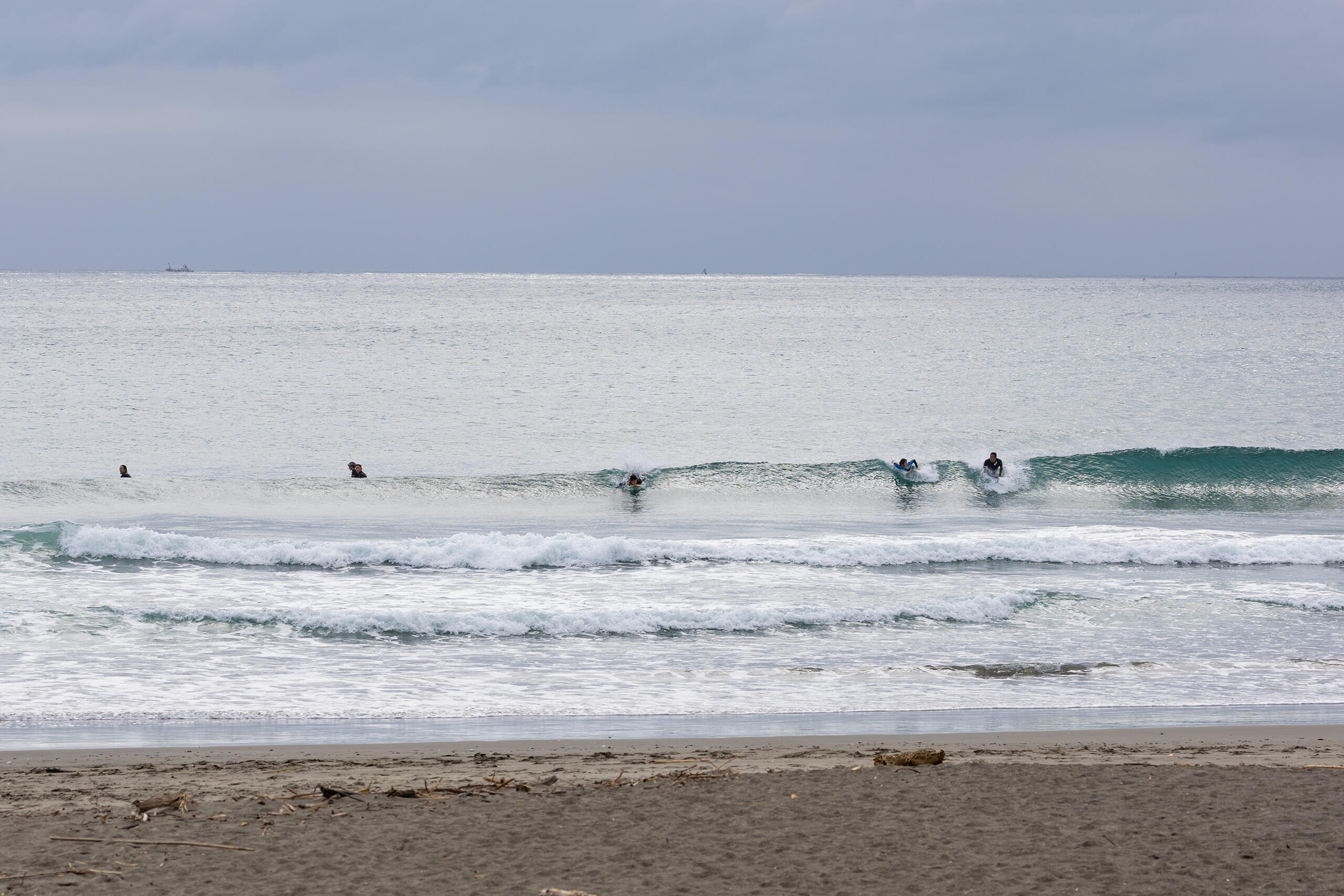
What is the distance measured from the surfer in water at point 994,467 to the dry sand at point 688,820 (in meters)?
20.3

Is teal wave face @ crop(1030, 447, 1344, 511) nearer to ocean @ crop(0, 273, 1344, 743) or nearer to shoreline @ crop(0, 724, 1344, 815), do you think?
ocean @ crop(0, 273, 1344, 743)

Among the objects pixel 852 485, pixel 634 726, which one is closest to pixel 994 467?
pixel 852 485

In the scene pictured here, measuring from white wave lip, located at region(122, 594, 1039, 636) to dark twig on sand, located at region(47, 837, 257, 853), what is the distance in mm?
7740

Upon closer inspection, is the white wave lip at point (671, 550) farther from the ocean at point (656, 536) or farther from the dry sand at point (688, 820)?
the dry sand at point (688, 820)

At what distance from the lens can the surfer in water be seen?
95.4 ft

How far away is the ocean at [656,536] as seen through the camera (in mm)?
11961

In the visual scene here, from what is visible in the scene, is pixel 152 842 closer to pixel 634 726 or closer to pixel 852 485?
pixel 634 726

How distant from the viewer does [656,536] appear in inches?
856

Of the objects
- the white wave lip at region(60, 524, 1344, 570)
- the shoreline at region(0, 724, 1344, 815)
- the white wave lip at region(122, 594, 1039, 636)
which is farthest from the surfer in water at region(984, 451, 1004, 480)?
the shoreline at region(0, 724, 1344, 815)

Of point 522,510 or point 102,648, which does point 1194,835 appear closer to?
point 102,648

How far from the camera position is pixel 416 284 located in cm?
19450

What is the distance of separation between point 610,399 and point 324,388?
12639 mm

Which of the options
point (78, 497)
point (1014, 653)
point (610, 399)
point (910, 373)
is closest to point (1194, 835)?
point (1014, 653)

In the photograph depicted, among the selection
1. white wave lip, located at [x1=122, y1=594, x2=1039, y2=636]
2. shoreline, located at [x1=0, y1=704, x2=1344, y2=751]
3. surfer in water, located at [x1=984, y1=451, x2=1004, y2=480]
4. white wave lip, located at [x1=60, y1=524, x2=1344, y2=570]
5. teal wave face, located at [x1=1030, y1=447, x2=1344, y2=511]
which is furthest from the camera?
surfer in water, located at [x1=984, y1=451, x2=1004, y2=480]
